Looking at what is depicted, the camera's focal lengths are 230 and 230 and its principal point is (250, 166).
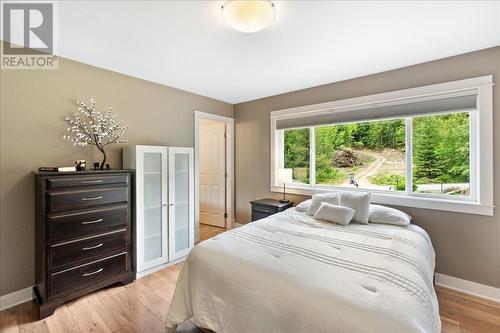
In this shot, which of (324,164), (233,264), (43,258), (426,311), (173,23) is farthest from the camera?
(324,164)

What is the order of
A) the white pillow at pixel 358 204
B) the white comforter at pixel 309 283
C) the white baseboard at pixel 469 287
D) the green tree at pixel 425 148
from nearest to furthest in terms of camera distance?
1. the white comforter at pixel 309 283
2. the white baseboard at pixel 469 287
3. the white pillow at pixel 358 204
4. the green tree at pixel 425 148

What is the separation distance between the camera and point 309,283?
1287 mm

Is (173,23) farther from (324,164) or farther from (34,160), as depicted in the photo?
(324,164)

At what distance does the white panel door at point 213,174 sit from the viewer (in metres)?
4.54

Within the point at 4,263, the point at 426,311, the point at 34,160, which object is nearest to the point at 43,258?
the point at 4,263

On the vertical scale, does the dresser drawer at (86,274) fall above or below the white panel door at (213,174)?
below

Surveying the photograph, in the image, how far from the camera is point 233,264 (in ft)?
5.16

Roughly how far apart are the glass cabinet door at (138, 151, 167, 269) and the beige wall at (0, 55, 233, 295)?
44 cm

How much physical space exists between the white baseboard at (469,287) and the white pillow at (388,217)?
0.80 meters

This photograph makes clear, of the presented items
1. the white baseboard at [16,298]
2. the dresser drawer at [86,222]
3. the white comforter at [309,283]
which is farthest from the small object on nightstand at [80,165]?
the white comforter at [309,283]

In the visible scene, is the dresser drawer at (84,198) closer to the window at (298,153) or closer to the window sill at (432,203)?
the window at (298,153)

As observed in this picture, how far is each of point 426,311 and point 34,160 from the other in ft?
11.0

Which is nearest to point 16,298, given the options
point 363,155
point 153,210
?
point 153,210

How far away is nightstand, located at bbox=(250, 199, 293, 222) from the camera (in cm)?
340
